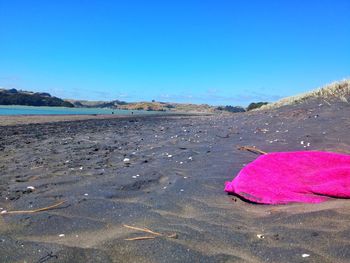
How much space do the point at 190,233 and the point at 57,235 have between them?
3.71 ft

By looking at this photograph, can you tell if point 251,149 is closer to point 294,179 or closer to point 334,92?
point 294,179

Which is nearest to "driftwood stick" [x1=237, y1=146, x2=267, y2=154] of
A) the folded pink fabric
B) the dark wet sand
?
the dark wet sand

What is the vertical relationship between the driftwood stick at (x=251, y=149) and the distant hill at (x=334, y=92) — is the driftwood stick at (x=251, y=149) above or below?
below

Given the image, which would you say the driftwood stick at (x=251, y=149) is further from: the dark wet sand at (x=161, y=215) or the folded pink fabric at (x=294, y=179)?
the folded pink fabric at (x=294, y=179)

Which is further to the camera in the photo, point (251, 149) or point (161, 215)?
point (251, 149)

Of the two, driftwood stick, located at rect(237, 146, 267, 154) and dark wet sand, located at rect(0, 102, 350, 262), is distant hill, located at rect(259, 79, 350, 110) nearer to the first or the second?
driftwood stick, located at rect(237, 146, 267, 154)

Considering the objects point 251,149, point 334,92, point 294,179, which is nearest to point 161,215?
point 294,179

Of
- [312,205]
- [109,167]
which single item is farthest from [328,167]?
[109,167]

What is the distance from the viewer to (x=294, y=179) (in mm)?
4289

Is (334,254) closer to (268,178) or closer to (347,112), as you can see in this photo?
(268,178)

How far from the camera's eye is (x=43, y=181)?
17.2 ft

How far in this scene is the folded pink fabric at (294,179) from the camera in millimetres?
3836

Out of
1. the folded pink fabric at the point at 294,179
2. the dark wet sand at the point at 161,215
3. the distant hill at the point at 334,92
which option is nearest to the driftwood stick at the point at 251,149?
the dark wet sand at the point at 161,215

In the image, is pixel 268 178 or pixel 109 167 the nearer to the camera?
pixel 268 178
